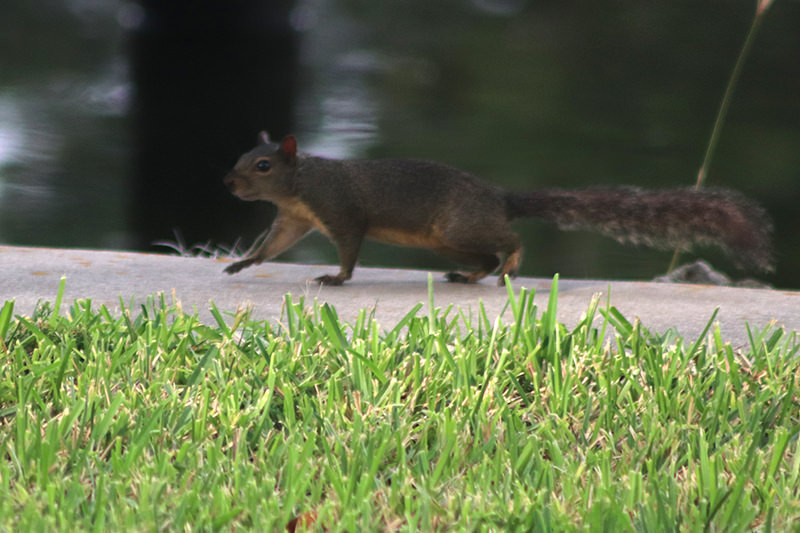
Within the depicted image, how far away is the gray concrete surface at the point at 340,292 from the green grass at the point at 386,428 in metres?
0.54

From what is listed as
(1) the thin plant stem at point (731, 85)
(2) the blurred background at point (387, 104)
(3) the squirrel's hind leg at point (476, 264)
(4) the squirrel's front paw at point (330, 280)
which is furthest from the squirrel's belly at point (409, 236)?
(1) the thin plant stem at point (731, 85)

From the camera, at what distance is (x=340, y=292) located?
3.88 meters

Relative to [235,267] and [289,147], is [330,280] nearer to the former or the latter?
[235,267]

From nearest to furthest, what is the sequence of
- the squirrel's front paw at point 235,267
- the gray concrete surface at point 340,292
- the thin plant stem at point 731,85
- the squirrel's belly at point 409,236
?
the gray concrete surface at point 340,292, the squirrel's front paw at point 235,267, the squirrel's belly at point 409,236, the thin plant stem at point 731,85

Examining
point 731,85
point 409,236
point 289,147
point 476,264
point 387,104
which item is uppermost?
point 731,85

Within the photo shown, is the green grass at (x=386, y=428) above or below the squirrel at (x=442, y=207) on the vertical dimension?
below

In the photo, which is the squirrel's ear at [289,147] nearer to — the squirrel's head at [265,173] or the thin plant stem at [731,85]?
the squirrel's head at [265,173]

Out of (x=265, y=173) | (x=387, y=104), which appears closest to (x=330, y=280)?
(x=265, y=173)

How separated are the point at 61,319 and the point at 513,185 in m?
3.34

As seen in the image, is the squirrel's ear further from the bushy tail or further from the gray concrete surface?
the bushy tail

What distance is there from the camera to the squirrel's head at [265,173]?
4250 millimetres

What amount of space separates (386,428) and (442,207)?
2424 millimetres

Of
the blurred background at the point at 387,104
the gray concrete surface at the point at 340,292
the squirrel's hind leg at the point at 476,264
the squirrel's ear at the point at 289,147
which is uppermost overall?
the blurred background at the point at 387,104

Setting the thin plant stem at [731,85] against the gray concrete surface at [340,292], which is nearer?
the gray concrete surface at [340,292]
